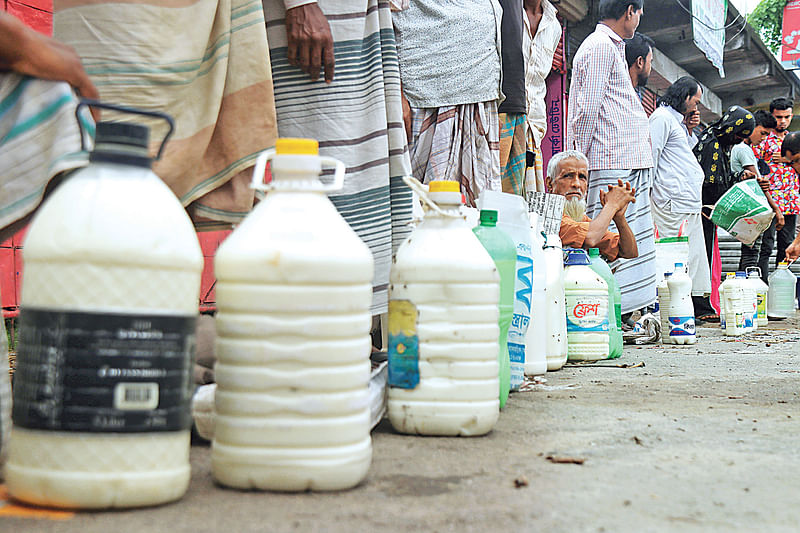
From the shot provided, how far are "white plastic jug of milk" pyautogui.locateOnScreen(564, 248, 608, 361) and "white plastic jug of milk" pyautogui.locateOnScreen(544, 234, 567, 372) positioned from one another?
13.0 inches

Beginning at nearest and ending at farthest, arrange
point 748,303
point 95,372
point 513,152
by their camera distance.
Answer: point 95,372, point 513,152, point 748,303

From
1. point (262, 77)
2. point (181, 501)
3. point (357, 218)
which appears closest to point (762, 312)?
point (357, 218)

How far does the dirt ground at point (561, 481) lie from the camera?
1229mm

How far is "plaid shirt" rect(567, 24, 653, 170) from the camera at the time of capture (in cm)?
500

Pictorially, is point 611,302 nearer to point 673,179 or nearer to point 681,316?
point 681,316

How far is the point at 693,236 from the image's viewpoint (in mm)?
6750

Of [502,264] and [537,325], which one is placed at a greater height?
[502,264]

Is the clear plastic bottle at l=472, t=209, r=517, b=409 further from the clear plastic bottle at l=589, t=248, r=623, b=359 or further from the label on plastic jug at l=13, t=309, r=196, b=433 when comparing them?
the clear plastic bottle at l=589, t=248, r=623, b=359

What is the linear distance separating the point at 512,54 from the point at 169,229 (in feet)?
8.34

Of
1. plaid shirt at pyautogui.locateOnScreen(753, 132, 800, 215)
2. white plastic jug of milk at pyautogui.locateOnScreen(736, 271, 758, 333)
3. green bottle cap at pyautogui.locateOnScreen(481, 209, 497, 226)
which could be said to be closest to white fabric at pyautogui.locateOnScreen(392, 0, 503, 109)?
green bottle cap at pyautogui.locateOnScreen(481, 209, 497, 226)

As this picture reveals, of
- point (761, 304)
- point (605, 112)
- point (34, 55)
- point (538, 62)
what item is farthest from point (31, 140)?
point (761, 304)

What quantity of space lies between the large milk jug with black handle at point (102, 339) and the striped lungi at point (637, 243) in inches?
164

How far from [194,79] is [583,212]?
2778mm

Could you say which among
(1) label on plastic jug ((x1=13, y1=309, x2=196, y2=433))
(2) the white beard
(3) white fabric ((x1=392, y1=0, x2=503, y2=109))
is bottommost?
(1) label on plastic jug ((x1=13, y1=309, x2=196, y2=433))
